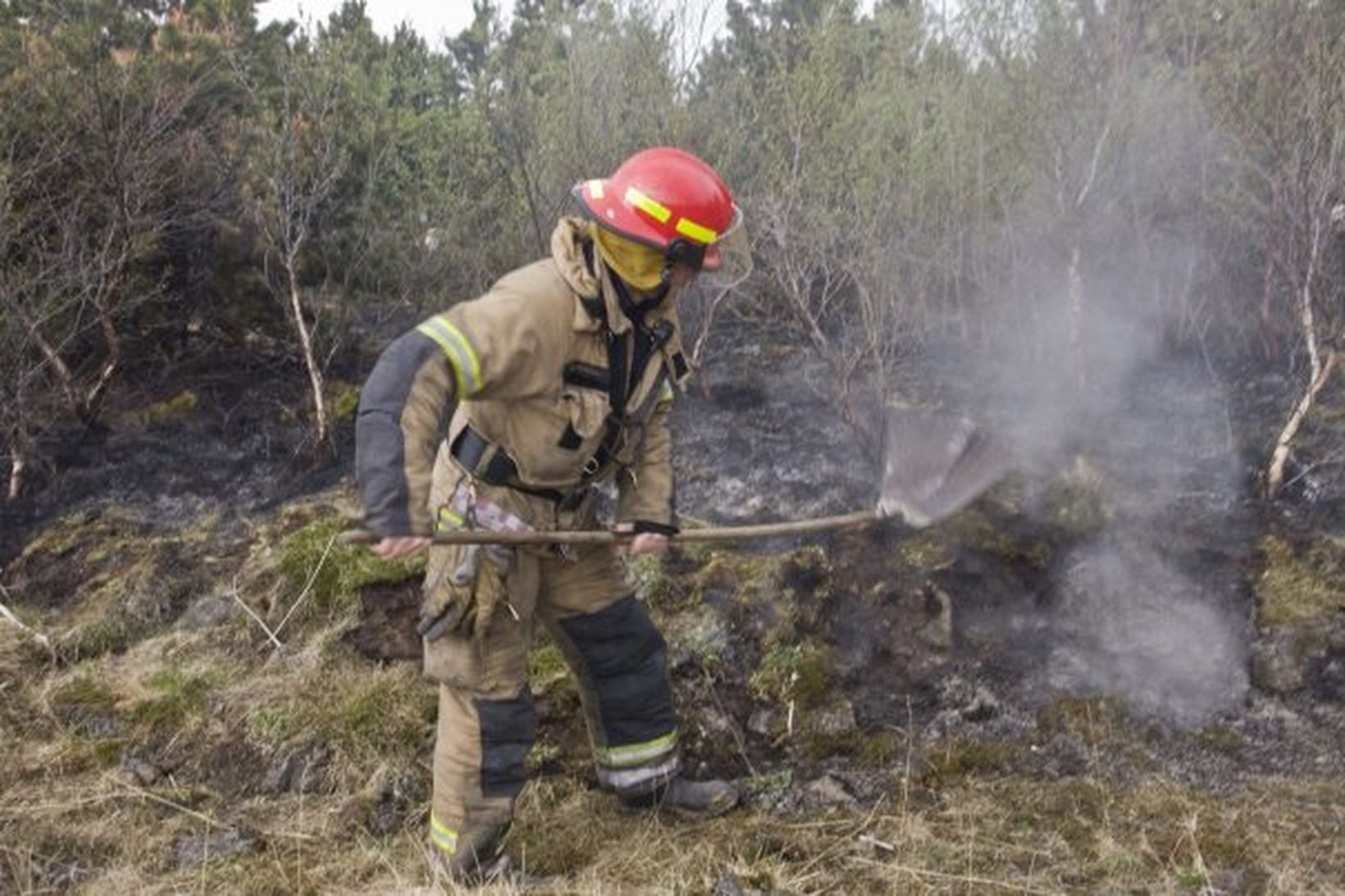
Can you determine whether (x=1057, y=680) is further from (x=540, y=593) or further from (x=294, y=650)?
(x=294, y=650)

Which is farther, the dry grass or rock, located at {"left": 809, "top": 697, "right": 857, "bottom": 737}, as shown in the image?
rock, located at {"left": 809, "top": 697, "right": 857, "bottom": 737}

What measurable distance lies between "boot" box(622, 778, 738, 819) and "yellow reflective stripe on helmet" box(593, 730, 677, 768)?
0.12 m

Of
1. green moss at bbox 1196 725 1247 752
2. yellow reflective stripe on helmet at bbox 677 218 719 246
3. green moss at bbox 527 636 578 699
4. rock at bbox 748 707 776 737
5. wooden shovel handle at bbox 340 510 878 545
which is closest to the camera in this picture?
wooden shovel handle at bbox 340 510 878 545

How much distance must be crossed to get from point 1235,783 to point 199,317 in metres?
7.20

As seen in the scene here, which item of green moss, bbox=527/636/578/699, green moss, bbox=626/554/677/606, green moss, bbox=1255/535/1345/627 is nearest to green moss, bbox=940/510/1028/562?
green moss, bbox=1255/535/1345/627

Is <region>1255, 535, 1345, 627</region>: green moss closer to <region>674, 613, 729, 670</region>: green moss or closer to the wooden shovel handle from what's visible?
the wooden shovel handle

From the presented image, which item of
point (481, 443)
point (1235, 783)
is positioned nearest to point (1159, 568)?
point (1235, 783)

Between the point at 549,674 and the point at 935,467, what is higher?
the point at 935,467

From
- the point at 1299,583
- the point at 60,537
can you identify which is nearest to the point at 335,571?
the point at 60,537

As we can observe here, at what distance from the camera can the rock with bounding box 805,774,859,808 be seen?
11.5 feet

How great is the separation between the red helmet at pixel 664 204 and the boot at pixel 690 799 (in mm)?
1758

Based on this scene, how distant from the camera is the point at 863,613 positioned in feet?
15.4

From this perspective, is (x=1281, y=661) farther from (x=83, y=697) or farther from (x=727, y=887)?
(x=83, y=697)

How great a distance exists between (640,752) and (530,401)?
4.19ft
